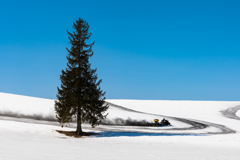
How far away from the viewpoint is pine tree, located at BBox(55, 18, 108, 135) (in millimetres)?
28391

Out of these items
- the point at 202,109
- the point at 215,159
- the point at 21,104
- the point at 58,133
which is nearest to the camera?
the point at 215,159

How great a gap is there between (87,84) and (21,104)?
22.7 meters

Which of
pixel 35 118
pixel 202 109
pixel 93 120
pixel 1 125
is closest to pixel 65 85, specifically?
pixel 93 120

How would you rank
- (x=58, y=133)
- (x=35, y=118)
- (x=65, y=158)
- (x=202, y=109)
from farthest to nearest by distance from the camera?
(x=202, y=109)
(x=35, y=118)
(x=58, y=133)
(x=65, y=158)

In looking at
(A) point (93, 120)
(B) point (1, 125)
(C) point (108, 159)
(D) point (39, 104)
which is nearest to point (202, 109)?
(D) point (39, 104)


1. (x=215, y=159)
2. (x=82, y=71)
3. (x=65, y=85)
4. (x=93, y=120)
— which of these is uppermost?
(x=82, y=71)

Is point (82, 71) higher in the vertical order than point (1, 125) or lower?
higher

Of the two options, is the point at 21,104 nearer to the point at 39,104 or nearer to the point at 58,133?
the point at 39,104

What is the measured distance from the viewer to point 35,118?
39.3 m

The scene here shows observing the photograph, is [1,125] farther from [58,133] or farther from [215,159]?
[215,159]

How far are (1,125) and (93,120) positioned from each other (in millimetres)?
11251

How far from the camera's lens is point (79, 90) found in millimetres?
29359

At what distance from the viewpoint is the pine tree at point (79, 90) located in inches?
1118

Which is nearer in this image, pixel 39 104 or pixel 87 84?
pixel 87 84
